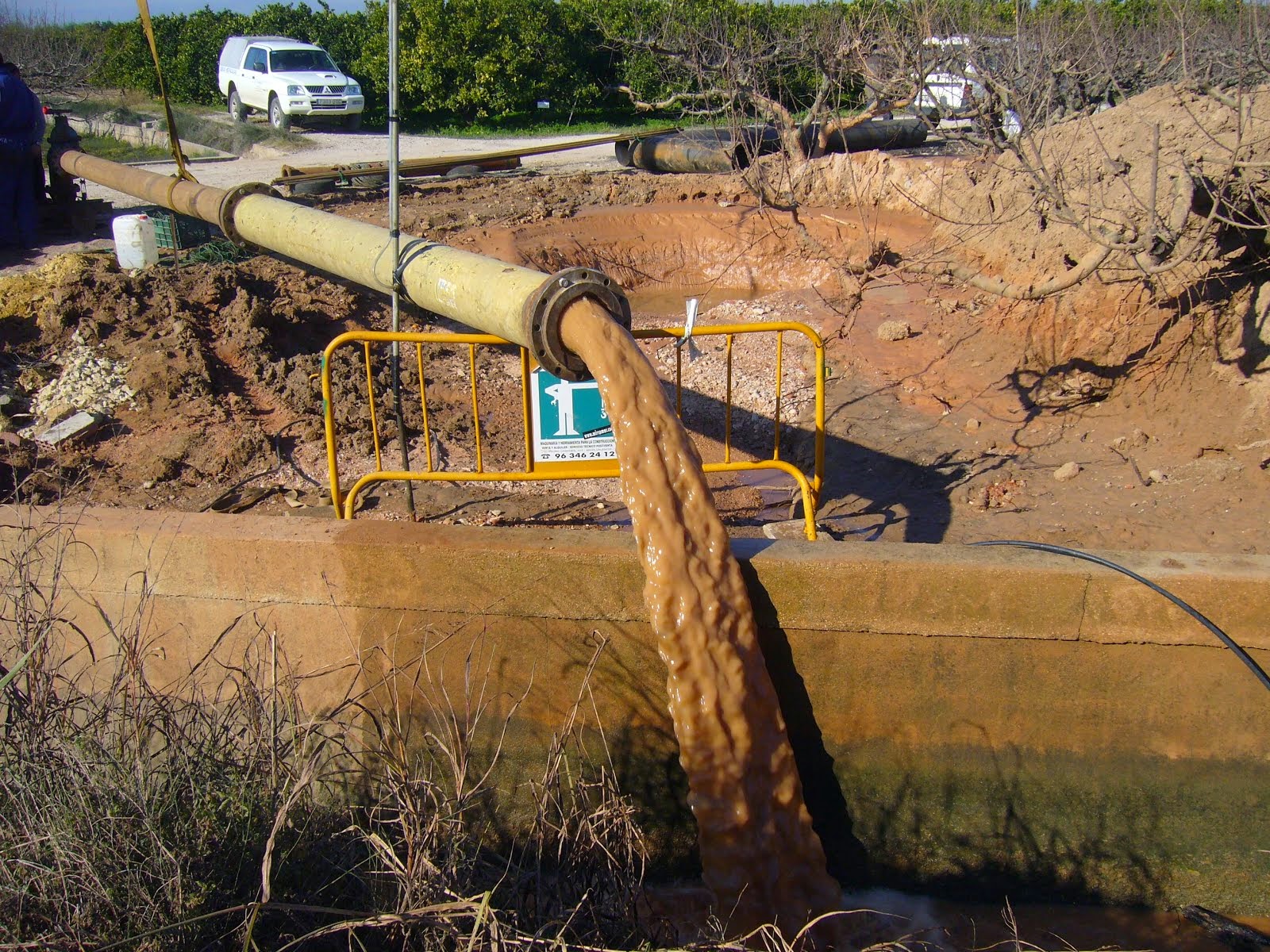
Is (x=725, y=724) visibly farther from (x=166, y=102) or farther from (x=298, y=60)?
(x=298, y=60)

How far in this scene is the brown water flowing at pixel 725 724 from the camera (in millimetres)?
3641

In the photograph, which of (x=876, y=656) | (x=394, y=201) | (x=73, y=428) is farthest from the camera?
(x=73, y=428)

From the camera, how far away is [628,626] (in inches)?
152

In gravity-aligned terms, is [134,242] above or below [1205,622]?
above

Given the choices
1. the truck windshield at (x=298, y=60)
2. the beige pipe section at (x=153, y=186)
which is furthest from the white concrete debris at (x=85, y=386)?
the truck windshield at (x=298, y=60)

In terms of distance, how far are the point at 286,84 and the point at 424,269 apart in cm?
2195

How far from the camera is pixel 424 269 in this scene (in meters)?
5.68

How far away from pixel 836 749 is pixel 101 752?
8.82 ft

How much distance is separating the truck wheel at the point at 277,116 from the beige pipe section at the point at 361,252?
49.1 ft

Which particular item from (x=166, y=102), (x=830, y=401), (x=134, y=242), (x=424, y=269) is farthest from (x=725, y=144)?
(x=424, y=269)

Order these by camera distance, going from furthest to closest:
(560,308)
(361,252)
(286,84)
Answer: (286,84)
(361,252)
(560,308)

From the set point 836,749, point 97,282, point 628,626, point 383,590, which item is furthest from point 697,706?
point 97,282

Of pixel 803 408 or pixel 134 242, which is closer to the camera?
pixel 803 408

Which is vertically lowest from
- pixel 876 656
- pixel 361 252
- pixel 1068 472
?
pixel 876 656
